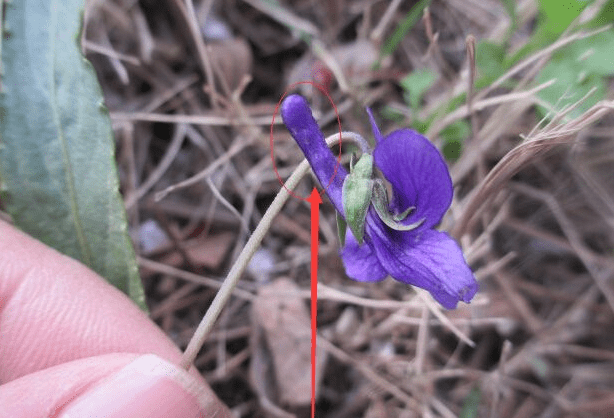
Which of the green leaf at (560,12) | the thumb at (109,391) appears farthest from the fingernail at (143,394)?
the green leaf at (560,12)

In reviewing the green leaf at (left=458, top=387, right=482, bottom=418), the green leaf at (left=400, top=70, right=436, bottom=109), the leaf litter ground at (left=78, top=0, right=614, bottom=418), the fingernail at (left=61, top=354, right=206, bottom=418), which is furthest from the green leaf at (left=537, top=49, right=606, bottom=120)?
the fingernail at (left=61, top=354, right=206, bottom=418)

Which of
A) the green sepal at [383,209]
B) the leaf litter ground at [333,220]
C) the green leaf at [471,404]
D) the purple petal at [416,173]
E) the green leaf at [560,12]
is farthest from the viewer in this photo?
the leaf litter ground at [333,220]

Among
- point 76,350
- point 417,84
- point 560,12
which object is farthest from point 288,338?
point 560,12

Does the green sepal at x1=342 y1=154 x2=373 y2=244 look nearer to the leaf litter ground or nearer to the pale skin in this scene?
the pale skin

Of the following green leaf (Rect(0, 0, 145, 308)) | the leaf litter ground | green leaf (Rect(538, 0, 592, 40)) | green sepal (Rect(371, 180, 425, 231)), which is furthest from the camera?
the leaf litter ground

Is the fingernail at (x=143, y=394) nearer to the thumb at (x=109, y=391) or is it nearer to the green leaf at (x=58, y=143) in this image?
the thumb at (x=109, y=391)

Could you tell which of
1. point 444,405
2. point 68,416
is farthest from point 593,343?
point 68,416
